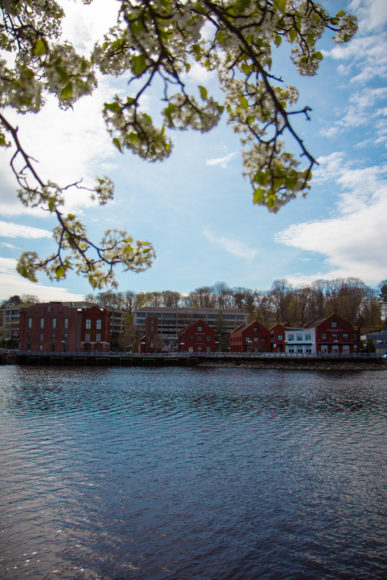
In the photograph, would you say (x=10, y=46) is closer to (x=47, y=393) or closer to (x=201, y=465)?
(x=201, y=465)

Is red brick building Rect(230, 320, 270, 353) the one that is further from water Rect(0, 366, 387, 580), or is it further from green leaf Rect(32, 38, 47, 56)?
green leaf Rect(32, 38, 47, 56)

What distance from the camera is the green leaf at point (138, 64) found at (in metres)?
3.65

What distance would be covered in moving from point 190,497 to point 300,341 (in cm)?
8210

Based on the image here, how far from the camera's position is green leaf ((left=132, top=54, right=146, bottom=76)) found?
144 inches

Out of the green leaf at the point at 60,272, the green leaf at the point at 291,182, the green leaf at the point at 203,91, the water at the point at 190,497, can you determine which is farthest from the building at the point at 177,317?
the green leaf at the point at 291,182

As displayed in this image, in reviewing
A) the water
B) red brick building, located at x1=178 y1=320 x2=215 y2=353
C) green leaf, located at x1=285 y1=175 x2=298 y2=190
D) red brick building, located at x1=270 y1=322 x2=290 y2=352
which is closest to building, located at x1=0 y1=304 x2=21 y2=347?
red brick building, located at x1=178 y1=320 x2=215 y2=353

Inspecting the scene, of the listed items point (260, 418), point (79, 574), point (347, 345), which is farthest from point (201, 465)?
point (347, 345)

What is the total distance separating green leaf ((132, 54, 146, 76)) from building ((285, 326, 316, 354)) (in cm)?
8551

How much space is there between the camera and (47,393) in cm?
2964

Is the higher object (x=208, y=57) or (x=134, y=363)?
(x=208, y=57)

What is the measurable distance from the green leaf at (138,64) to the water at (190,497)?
24.8 feet

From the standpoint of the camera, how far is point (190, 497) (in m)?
10.1

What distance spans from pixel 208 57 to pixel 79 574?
8.36 meters

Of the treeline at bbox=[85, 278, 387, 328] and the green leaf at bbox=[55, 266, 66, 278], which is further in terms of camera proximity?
the treeline at bbox=[85, 278, 387, 328]
